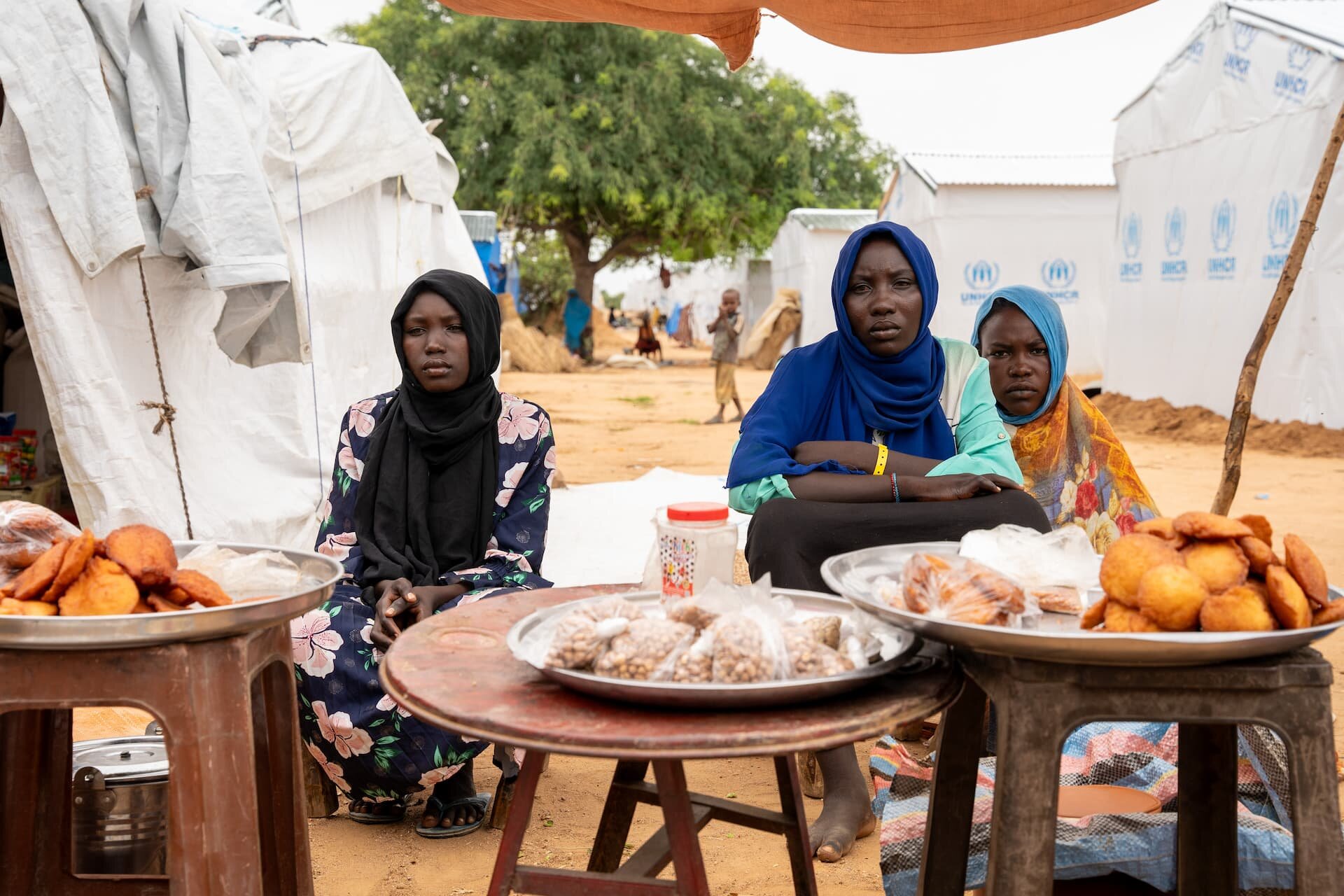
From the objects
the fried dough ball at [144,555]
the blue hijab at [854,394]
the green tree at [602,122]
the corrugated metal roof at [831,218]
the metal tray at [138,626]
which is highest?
the green tree at [602,122]

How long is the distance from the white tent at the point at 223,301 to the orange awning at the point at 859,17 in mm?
1745

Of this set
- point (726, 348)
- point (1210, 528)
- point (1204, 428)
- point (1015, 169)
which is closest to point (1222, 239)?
point (1204, 428)

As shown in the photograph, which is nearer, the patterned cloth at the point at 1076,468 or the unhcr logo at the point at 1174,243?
the patterned cloth at the point at 1076,468

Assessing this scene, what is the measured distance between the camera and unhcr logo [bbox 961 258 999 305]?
1719 centimetres

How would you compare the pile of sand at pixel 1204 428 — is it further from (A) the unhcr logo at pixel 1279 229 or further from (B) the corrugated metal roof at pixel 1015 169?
(B) the corrugated metal roof at pixel 1015 169

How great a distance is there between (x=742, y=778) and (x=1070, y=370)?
633 inches

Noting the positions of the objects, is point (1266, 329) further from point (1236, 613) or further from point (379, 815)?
point (379, 815)

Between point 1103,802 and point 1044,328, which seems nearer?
point 1103,802

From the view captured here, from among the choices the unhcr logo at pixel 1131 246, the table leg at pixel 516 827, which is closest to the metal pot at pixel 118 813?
the table leg at pixel 516 827

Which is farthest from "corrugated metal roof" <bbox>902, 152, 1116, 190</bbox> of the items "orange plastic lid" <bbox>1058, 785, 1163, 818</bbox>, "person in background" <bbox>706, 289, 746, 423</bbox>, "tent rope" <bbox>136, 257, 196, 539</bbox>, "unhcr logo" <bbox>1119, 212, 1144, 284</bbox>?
"orange plastic lid" <bbox>1058, 785, 1163, 818</bbox>

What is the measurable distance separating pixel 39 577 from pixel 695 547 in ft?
3.26

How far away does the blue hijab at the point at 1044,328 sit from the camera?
12.0 feet

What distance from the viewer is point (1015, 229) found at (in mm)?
17219

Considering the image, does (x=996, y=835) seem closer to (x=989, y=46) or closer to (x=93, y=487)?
(x=989, y=46)
